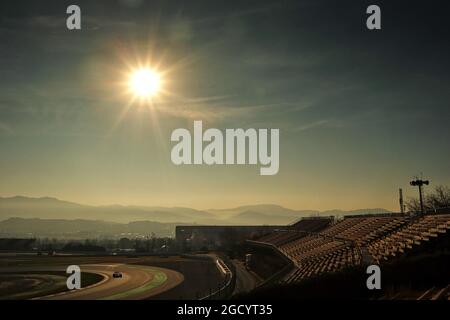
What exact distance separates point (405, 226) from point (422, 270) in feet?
35.0

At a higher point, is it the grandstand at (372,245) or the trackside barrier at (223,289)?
the grandstand at (372,245)

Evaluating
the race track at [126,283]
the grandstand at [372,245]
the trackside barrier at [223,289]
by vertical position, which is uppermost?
the grandstand at [372,245]

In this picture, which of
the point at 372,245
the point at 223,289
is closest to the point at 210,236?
the point at 223,289

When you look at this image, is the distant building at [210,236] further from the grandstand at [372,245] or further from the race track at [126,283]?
the grandstand at [372,245]

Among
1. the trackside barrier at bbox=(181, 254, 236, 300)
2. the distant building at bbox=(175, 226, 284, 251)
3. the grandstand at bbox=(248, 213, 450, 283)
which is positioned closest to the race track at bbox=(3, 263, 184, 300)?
the trackside barrier at bbox=(181, 254, 236, 300)

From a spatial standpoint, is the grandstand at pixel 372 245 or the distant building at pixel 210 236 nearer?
the grandstand at pixel 372 245

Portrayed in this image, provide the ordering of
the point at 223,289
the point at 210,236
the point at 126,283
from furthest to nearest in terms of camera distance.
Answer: the point at 210,236 → the point at 126,283 → the point at 223,289

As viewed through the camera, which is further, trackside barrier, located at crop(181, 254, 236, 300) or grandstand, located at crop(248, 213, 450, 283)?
trackside barrier, located at crop(181, 254, 236, 300)

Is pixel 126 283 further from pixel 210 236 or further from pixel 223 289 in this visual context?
pixel 210 236

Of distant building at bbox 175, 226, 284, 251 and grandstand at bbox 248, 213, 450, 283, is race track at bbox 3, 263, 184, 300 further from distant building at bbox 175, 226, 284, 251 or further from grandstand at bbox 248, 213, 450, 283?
distant building at bbox 175, 226, 284, 251

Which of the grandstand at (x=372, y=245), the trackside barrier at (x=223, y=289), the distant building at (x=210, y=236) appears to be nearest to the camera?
the grandstand at (x=372, y=245)

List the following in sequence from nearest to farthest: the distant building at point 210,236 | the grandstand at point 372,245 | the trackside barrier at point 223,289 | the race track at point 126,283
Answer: the grandstand at point 372,245 → the trackside barrier at point 223,289 → the race track at point 126,283 → the distant building at point 210,236

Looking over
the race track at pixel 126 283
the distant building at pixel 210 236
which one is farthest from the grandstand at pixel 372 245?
the distant building at pixel 210 236
